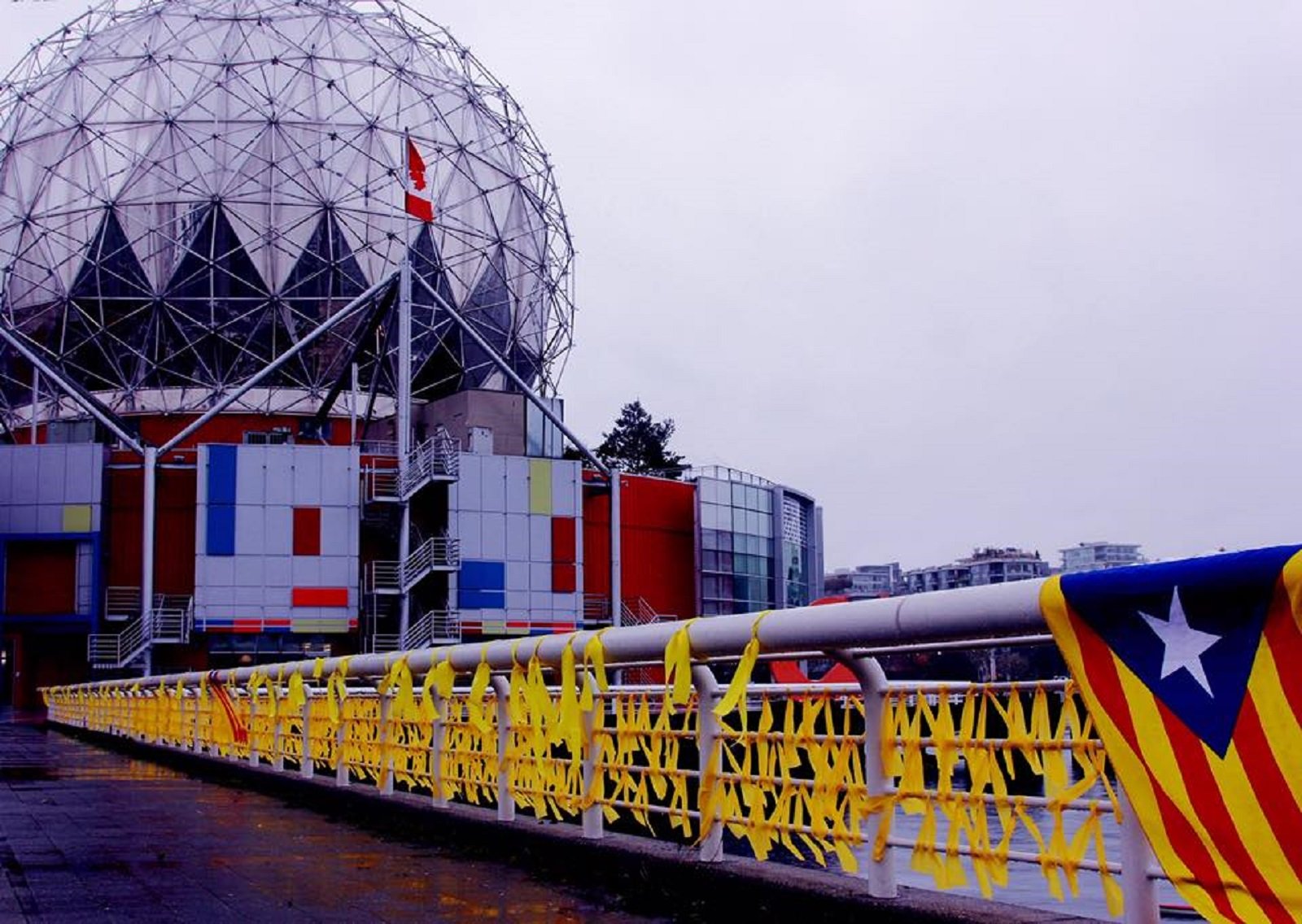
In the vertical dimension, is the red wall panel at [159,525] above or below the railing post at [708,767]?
above

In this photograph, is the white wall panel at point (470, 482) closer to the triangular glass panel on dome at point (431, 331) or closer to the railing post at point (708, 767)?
the triangular glass panel on dome at point (431, 331)

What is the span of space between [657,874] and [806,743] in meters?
1.27

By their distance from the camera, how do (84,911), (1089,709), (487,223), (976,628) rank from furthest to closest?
(487,223) → (84,911) → (976,628) → (1089,709)

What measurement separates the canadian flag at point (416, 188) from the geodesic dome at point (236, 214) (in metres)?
2.53

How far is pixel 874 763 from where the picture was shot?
20.9 ft

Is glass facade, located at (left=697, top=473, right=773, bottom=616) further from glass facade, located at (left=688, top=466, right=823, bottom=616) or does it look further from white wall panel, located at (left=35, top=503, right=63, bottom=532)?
white wall panel, located at (left=35, top=503, right=63, bottom=532)

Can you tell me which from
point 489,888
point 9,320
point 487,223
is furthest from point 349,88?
point 489,888

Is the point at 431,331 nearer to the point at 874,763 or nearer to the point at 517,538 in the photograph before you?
the point at 517,538

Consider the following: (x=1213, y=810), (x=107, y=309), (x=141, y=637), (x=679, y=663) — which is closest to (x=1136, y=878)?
(x=1213, y=810)

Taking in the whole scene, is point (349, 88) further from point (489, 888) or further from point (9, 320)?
point (489, 888)

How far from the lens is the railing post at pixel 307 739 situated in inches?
602

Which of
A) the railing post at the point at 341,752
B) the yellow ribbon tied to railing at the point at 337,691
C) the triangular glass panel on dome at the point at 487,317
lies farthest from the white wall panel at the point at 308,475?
the railing post at the point at 341,752

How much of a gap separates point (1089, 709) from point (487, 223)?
188 ft

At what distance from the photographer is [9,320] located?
5791 centimetres
